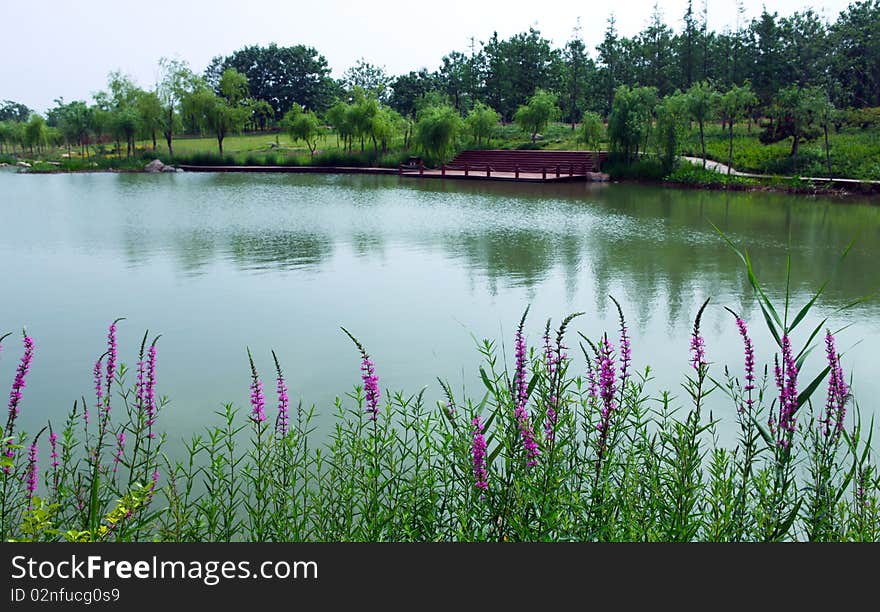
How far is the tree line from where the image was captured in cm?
2711

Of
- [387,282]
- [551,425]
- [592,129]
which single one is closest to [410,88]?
[592,129]

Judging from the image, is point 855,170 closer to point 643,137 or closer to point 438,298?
point 643,137

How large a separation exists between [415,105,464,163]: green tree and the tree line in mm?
62

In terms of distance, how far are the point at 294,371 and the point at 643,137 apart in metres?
23.4

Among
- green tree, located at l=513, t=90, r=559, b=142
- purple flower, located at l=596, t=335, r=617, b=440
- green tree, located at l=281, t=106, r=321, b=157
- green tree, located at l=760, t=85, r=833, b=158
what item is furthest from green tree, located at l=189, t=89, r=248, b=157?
purple flower, located at l=596, t=335, r=617, b=440

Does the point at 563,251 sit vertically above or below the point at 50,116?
below

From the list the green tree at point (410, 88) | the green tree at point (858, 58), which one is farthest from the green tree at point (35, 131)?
the green tree at point (858, 58)

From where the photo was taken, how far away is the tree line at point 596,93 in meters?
27.1

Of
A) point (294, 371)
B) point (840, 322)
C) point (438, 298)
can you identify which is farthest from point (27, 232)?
point (840, 322)

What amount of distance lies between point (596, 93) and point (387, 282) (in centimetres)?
3560

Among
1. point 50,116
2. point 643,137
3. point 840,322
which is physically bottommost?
point 840,322

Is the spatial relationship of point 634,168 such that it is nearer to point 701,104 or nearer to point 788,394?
point 701,104

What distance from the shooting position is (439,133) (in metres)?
32.2

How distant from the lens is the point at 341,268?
11328mm
